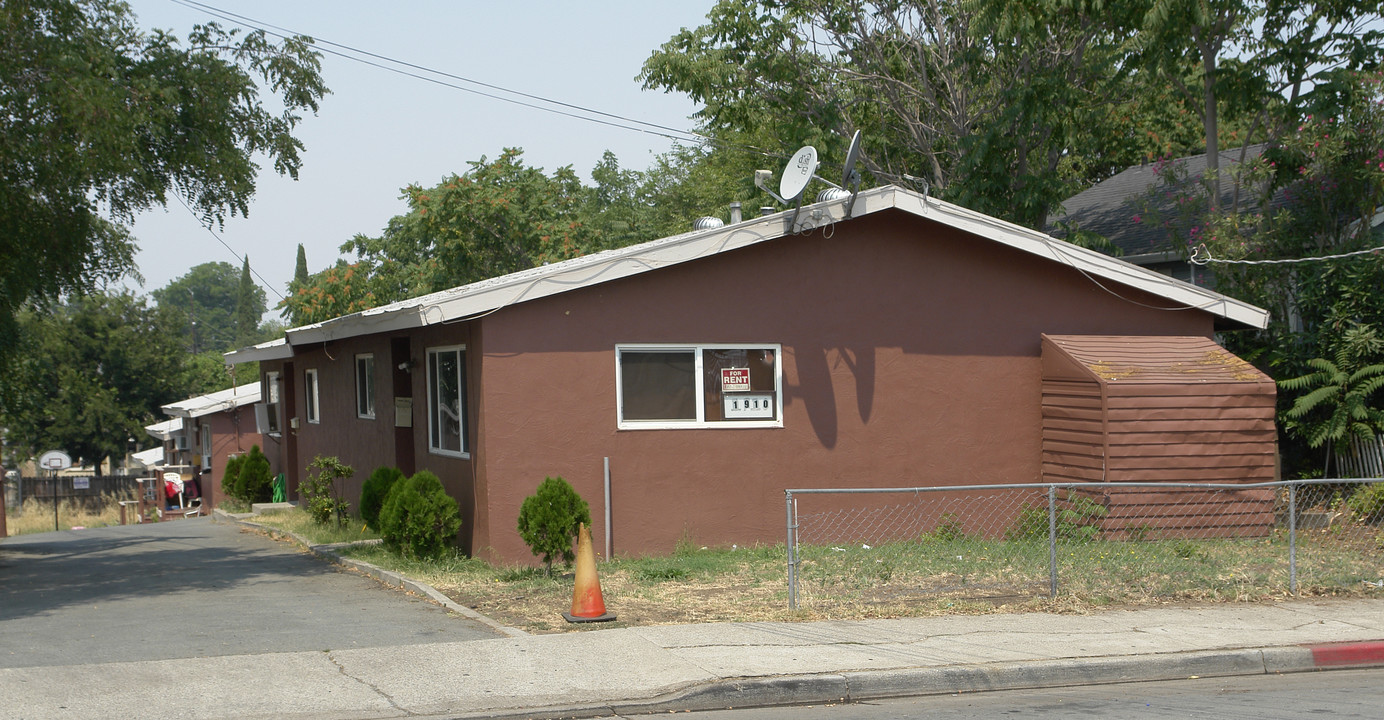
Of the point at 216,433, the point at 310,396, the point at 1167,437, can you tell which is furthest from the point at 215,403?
the point at 1167,437

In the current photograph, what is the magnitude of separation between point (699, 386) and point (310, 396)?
10.2 metres

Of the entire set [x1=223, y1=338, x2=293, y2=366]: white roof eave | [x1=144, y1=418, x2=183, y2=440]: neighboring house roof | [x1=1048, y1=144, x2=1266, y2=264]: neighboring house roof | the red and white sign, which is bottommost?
[x1=144, y1=418, x2=183, y2=440]: neighboring house roof

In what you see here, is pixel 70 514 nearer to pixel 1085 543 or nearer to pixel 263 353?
pixel 263 353

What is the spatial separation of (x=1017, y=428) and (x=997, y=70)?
8439 mm

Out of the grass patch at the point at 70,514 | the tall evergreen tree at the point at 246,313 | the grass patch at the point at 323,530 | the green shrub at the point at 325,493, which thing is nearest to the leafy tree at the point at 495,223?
the grass patch at the point at 70,514

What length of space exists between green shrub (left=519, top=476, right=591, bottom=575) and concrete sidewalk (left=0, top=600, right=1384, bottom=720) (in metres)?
2.21

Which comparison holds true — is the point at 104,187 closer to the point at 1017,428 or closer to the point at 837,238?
the point at 837,238

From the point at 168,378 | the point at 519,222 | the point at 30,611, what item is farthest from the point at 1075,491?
the point at 168,378

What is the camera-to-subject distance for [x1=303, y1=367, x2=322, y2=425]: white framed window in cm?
1927

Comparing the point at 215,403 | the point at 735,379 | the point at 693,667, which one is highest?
the point at 215,403

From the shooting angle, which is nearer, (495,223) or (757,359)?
(757,359)

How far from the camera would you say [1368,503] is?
12297 mm

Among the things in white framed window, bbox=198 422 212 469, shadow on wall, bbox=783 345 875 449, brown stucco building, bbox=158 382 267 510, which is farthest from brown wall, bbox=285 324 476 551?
white framed window, bbox=198 422 212 469

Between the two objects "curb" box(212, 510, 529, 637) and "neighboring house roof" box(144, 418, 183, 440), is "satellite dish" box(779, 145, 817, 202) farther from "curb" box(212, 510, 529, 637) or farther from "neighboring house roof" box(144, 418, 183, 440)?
"neighboring house roof" box(144, 418, 183, 440)
